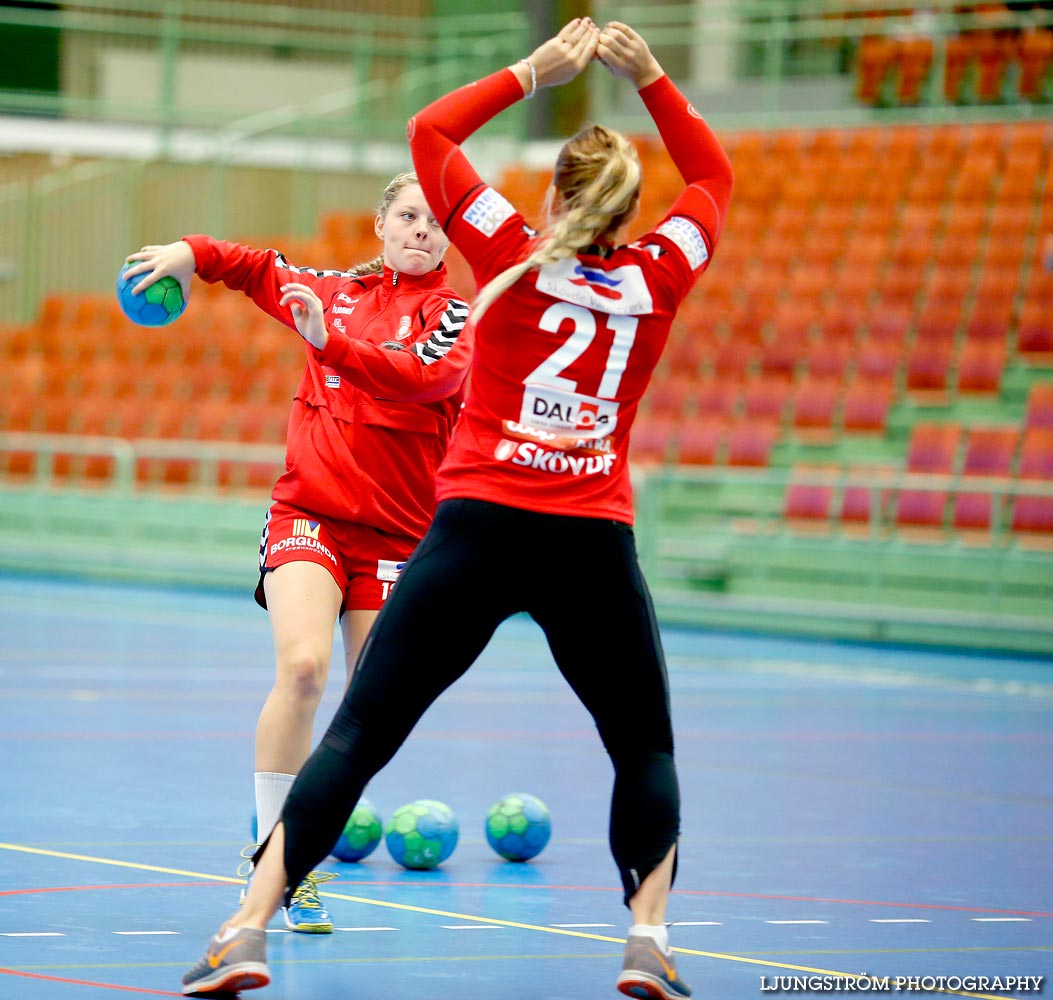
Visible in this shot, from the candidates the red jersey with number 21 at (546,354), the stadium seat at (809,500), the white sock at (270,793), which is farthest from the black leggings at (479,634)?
the stadium seat at (809,500)

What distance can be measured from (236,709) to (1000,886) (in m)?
5.37

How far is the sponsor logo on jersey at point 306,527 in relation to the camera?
5.29 meters

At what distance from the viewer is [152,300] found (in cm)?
494

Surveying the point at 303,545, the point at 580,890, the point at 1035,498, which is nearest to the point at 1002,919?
the point at 580,890

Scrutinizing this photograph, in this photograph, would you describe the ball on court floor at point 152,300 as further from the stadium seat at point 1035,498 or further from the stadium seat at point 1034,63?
the stadium seat at point 1034,63

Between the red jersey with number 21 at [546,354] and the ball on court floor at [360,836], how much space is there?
89.8 inches

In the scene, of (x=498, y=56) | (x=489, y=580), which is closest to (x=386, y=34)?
(x=498, y=56)

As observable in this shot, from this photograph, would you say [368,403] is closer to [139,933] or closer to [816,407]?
[139,933]

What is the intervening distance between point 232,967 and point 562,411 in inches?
55.7

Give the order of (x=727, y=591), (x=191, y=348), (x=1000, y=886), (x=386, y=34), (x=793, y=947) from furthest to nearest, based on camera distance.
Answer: (x=386, y=34), (x=191, y=348), (x=727, y=591), (x=1000, y=886), (x=793, y=947)

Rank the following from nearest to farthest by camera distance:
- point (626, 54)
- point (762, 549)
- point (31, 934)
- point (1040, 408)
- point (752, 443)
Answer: point (626, 54) → point (31, 934) → point (1040, 408) → point (762, 549) → point (752, 443)

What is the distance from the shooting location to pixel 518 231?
4176 millimetres

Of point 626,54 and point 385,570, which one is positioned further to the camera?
point 385,570

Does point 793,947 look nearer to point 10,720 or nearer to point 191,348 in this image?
point 10,720
